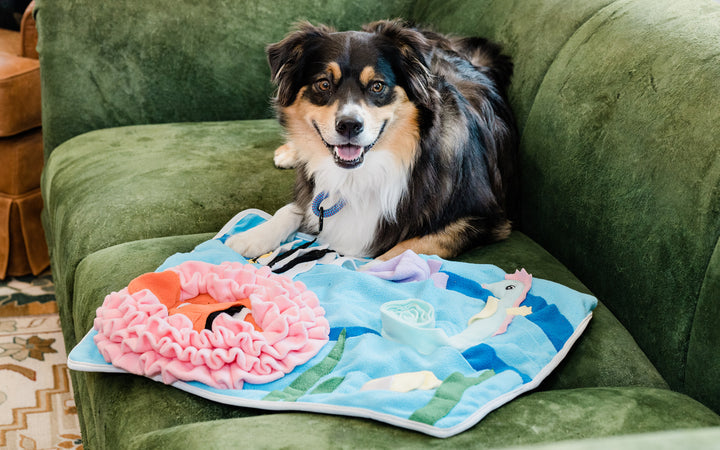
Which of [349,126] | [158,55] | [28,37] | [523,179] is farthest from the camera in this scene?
[28,37]

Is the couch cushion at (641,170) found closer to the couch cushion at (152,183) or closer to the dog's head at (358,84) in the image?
the dog's head at (358,84)

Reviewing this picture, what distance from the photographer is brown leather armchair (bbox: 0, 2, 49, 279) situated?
107 inches

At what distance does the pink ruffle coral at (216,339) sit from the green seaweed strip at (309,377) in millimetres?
27

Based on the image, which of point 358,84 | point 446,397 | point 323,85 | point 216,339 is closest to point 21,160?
point 323,85

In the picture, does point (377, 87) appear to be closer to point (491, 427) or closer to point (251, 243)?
point (251, 243)

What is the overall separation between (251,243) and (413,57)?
2.16 feet

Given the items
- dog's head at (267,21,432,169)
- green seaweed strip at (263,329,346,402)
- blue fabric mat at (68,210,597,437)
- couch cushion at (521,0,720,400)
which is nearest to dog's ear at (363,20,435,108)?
dog's head at (267,21,432,169)

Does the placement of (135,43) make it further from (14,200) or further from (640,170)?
(640,170)

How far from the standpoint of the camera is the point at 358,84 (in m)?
1.79

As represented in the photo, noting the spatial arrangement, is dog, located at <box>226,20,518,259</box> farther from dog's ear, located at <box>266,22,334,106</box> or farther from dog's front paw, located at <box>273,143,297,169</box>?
dog's front paw, located at <box>273,143,297,169</box>

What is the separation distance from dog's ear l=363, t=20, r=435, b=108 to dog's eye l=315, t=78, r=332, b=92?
19 centimetres

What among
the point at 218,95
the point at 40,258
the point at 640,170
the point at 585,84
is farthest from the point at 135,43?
the point at 640,170

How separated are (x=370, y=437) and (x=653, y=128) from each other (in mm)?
945

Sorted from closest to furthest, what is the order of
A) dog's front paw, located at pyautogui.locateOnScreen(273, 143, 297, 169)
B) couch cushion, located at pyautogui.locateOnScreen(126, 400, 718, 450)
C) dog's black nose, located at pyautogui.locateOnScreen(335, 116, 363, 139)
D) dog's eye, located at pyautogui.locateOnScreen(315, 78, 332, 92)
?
couch cushion, located at pyautogui.locateOnScreen(126, 400, 718, 450) < dog's black nose, located at pyautogui.locateOnScreen(335, 116, 363, 139) < dog's eye, located at pyautogui.locateOnScreen(315, 78, 332, 92) < dog's front paw, located at pyautogui.locateOnScreen(273, 143, 297, 169)
